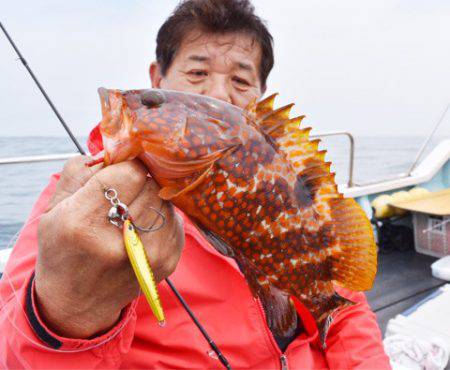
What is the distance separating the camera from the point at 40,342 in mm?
1245

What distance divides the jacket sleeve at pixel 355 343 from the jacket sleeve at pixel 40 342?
1149 mm

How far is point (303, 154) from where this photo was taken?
1.57m

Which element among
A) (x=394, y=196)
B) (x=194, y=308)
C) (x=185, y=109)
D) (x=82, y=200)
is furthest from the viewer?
(x=394, y=196)

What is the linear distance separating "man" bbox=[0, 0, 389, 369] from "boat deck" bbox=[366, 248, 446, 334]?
6.95 ft

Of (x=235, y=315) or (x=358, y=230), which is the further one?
(x=235, y=315)

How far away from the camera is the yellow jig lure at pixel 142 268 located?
1.04 m

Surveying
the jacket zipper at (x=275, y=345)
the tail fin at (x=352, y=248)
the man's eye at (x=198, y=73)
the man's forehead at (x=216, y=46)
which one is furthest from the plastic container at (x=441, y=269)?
the man's eye at (x=198, y=73)

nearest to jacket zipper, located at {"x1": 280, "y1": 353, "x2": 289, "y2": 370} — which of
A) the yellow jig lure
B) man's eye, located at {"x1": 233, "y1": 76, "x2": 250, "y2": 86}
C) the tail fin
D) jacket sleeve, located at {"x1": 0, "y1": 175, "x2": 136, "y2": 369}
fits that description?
the tail fin

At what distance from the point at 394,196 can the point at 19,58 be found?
5078mm

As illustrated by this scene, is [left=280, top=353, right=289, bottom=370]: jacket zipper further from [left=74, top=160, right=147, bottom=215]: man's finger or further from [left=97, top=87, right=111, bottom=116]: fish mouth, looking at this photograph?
[left=97, top=87, right=111, bottom=116]: fish mouth

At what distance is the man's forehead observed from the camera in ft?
7.03

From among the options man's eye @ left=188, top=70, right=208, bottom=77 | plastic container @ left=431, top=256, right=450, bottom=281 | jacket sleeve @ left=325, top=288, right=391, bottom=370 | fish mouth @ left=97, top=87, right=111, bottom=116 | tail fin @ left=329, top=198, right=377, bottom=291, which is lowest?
plastic container @ left=431, top=256, right=450, bottom=281

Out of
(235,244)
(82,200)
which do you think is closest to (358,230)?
(235,244)

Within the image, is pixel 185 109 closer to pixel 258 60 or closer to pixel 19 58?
pixel 258 60
